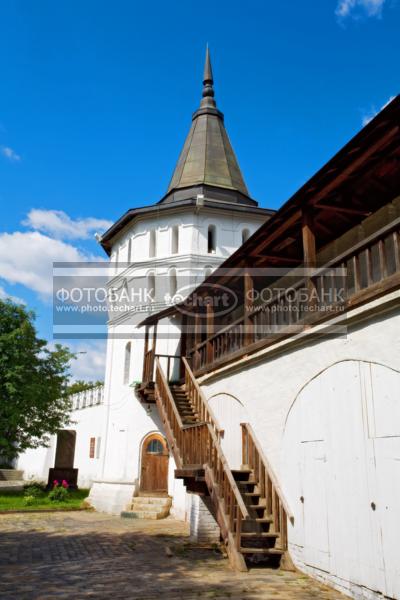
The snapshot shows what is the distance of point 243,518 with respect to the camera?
27.9ft

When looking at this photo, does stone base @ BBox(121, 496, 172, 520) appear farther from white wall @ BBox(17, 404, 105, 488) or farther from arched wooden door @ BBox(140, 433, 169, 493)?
white wall @ BBox(17, 404, 105, 488)

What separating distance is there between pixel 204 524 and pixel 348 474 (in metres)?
5.49

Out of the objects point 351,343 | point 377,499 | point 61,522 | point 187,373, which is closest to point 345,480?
point 377,499

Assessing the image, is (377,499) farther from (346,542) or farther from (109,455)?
(109,455)

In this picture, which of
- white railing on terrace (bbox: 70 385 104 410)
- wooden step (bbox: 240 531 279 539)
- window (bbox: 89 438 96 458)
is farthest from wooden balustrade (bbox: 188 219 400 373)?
white railing on terrace (bbox: 70 385 104 410)

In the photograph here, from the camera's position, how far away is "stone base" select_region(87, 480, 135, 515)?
17.0 meters

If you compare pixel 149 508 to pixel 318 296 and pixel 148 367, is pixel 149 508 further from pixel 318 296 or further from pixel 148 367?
pixel 318 296

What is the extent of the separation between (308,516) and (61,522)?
371 inches

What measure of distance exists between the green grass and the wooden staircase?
26.8 ft

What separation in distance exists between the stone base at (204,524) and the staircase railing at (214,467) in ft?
3.88

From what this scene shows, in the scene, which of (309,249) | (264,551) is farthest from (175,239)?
(264,551)

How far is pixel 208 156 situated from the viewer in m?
22.3

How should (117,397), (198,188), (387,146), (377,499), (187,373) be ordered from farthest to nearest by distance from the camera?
(198,188), (117,397), (187,373), (387,146), (377,499)

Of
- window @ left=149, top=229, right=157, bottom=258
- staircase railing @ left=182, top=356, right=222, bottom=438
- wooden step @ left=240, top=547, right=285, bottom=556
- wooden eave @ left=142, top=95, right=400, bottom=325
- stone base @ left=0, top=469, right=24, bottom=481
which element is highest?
window @ left=149, top=229, right=157, bottom=258
